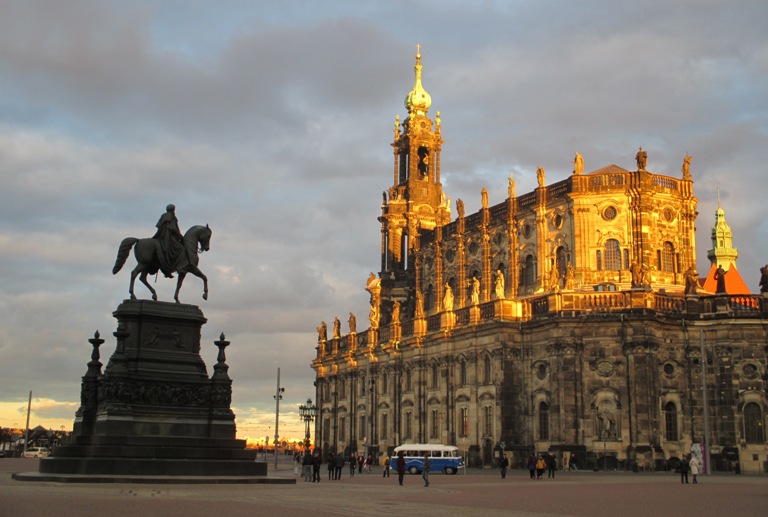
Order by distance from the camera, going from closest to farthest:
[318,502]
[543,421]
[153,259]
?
[318,502], [153,259], [543,421]

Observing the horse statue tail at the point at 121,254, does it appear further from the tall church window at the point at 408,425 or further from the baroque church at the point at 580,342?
the tall church window at the point at 408,425

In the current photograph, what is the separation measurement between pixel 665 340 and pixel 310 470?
29717 millimetres

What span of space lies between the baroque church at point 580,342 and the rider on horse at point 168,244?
32554 mm

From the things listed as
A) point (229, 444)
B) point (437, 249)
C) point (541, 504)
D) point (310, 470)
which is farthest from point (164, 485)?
point (437, 249)

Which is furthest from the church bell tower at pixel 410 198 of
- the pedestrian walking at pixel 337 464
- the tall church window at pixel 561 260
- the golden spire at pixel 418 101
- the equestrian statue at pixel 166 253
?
the equestrian statue at pixel 166 253

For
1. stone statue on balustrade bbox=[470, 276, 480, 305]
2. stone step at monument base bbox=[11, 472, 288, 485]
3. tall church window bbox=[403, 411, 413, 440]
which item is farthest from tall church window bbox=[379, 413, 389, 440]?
stone step at monument base bbox=[11, 472, 288, 485]

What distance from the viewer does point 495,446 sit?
6712 cm

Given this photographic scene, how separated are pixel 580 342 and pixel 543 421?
6.31 metres

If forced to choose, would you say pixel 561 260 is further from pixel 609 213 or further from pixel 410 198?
pixel 410 198

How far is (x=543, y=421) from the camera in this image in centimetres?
6612

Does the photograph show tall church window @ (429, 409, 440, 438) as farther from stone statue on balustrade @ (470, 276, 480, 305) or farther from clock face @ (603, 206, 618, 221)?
clock face @ (603, 206, 618, 221)

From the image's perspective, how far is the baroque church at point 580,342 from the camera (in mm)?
62719

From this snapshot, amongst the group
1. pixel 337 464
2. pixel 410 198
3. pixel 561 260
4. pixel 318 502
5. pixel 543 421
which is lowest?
pixel 318 502

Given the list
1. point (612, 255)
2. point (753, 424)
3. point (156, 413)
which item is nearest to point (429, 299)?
point (612, 255)
